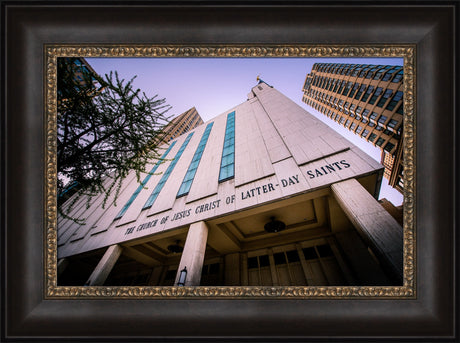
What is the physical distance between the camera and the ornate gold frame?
2812 millimetres

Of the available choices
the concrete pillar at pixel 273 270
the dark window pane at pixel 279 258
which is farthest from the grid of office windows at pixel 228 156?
the dark window pane at pixel 279 258

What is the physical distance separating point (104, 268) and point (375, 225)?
31.7 ft

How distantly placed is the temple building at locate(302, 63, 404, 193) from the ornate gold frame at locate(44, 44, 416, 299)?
73.5 ft

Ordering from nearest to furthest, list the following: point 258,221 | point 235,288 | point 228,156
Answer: point 235,288
point 258,221
point 228,156

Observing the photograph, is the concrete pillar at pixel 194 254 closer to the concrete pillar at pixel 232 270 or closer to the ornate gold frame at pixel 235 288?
the ornate gold frame at pixel 235 288

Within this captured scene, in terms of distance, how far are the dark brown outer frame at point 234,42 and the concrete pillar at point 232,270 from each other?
6089 mm

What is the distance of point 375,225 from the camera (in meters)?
3.89

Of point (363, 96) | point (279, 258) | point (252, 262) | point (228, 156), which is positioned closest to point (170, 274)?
point (252, 262)

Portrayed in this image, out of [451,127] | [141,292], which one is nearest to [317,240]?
[451,127]

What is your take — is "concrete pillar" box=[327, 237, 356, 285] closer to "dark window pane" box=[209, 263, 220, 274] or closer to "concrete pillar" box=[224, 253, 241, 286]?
"concrete pillar" box=[224, 253, 241, 286]

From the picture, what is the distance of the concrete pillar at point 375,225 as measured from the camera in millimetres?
3225

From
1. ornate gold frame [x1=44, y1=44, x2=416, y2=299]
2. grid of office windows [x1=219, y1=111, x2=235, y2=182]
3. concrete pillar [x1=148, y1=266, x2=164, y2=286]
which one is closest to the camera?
ornate gold frame [x1=44, y1=44, x2=416, y2=299]

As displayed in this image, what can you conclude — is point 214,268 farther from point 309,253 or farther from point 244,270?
point 309,253

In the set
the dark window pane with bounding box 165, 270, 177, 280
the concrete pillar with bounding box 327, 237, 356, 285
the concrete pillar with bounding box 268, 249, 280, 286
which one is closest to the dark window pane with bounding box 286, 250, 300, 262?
the concrete pillar with bounding box 268, 249, 280, 286
